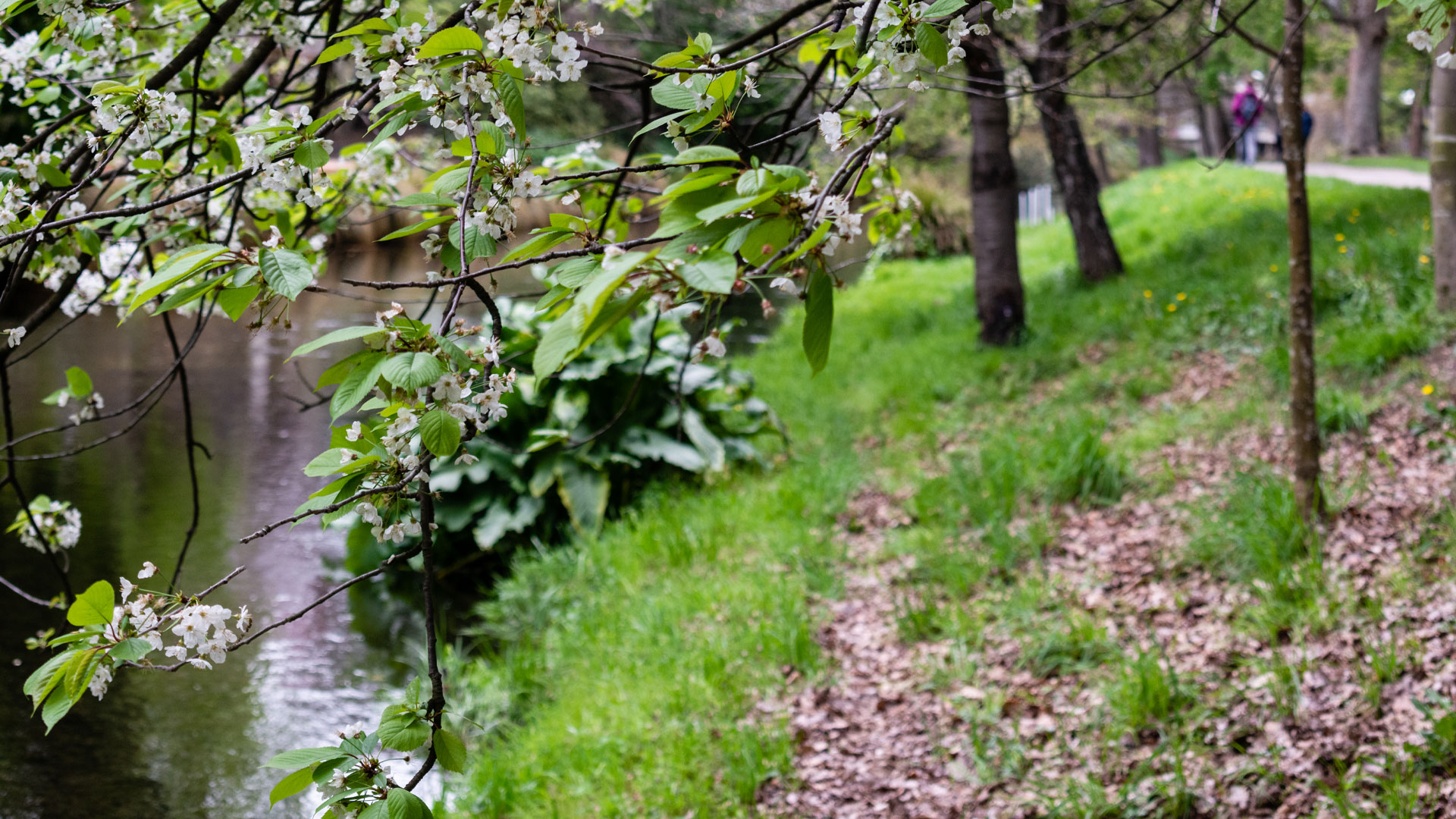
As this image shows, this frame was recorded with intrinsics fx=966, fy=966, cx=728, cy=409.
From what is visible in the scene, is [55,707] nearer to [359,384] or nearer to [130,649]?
[130,649]

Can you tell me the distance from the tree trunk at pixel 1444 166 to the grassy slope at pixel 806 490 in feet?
1.30

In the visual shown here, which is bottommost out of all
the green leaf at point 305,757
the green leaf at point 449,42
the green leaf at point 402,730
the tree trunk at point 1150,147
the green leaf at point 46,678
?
the tree trunk at point 1150,147

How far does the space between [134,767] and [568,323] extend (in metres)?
4.18

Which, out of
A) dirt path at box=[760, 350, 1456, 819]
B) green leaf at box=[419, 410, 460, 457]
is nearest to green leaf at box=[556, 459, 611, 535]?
dirt path at box=[760, 350, 1456, 819]

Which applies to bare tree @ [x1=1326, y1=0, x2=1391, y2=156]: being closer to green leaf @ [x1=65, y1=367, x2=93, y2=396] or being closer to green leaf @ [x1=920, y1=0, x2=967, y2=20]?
green leaf @ [x1=920, y1=0, x2=967, y2=20]

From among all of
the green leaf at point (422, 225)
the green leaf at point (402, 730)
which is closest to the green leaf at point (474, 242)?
the green leaf at point (422, 225)

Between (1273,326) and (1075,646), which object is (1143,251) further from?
(1075,646)

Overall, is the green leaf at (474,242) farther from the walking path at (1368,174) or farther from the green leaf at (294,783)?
the walking path at (1368,174)

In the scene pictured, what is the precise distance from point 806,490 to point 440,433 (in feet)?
15.0

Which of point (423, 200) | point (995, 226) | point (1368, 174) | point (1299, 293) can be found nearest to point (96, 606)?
point (423, 200)

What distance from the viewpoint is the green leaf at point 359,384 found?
1.04m

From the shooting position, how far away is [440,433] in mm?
1035

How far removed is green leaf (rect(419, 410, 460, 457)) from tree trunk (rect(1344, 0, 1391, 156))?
1975 centimetres

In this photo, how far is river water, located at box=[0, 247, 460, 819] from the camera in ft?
12.8
